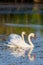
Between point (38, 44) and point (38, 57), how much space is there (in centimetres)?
146

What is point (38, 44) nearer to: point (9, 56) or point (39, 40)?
point (39, 40)

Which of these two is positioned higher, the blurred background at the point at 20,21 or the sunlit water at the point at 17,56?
the sunlit water at the point at 17,56

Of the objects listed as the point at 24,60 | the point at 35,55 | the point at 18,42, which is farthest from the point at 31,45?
the point at 24,60

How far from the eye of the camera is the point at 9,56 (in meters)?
6.48

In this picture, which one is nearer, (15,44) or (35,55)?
(35,55)

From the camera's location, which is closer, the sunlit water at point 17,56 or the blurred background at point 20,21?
the sunlit water at point 17,56

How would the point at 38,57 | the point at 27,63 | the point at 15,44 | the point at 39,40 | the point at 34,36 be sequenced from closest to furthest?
the point at 27,63 → the point at 38,57 → the point at 15,44 → the point at 39,40 → the point at 34,36

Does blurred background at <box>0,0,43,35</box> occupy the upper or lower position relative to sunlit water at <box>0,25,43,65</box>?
lower

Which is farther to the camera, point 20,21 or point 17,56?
point 20,21

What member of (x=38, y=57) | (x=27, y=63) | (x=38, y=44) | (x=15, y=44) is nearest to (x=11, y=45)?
(x=15, y=44)

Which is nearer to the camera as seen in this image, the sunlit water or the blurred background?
the sunlit water

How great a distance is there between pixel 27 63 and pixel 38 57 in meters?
0.63

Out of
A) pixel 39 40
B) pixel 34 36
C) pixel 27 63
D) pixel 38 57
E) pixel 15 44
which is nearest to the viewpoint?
pixel 27 63

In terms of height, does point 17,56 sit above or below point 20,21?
above
